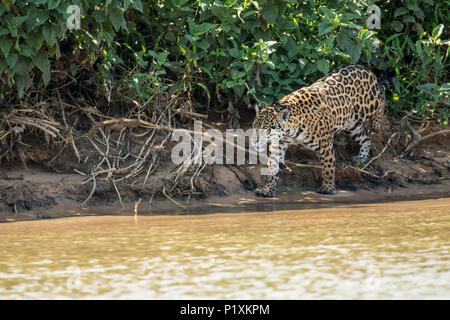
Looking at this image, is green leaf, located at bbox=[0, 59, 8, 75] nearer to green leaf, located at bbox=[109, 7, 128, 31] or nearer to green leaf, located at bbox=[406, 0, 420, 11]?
green leaf, located at bbox=[109, 7, 128, 31]

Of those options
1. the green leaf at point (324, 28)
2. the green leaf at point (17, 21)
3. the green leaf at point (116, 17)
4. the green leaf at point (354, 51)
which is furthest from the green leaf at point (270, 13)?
the green leaf at point (17, 21)

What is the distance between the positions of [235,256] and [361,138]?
3.83 metres

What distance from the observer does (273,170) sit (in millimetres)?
7535

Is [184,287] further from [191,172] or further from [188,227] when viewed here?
[191,172]

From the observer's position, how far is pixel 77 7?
639cm

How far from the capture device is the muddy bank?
6.84 meters

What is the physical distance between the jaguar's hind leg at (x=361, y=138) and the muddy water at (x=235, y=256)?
4.97ft

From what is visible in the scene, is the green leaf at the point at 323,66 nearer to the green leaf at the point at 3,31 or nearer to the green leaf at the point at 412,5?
the green leaf at the point at 412,5

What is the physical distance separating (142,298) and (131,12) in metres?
4.35

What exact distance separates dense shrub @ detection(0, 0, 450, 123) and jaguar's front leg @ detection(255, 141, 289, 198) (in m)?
0.50

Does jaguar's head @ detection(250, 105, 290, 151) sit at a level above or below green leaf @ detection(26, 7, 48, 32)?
below

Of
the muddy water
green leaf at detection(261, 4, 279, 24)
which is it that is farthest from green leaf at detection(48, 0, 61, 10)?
green leaf at detection(261, 4, 279, 24)

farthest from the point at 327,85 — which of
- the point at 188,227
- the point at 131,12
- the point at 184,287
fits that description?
the point at 184,287

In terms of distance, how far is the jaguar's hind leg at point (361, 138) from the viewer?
26.6ft
